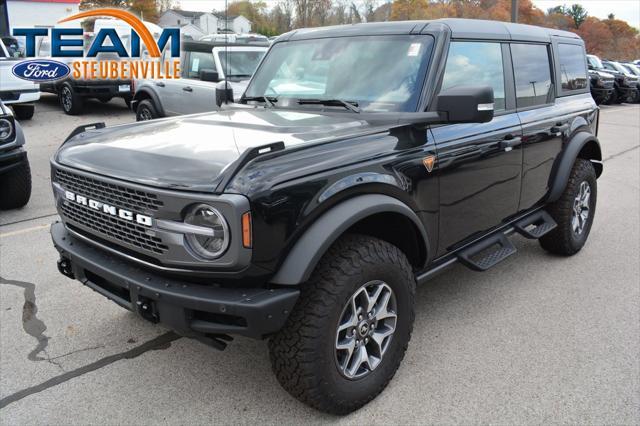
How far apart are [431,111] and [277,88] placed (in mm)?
1230

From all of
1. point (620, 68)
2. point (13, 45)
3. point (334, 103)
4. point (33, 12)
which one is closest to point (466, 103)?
point (334, 103)

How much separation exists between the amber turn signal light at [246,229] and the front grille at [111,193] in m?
0.39

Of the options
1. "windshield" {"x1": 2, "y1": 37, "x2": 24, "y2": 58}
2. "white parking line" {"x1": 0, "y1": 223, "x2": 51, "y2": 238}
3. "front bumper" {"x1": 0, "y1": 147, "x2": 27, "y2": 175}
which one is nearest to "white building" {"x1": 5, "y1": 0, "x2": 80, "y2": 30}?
"windshield" {"x1": 2, "y1": 37, "x2": 24, "y2": 58}

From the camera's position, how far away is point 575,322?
379cm

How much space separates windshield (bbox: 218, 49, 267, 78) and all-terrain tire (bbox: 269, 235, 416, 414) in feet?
23.3

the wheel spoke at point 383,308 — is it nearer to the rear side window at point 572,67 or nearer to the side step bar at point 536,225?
the side step bar at point 536,225

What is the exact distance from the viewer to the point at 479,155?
139 inches

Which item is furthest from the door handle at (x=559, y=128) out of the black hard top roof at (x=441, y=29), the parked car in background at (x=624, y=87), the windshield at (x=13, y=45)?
the parked car in background at (x=624, y=87)

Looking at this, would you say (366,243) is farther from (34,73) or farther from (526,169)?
(34,73)

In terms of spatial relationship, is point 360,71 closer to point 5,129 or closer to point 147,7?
point 5,129

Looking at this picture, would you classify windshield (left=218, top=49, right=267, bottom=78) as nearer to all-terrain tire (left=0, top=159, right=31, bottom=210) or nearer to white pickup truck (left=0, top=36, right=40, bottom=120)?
all-terrain tire (left=0, top=159, right=31, bottom=210)

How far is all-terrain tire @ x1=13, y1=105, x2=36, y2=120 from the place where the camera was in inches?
515

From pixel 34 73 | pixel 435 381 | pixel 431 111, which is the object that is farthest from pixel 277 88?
pixel 34 73

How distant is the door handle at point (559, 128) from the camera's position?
4.41 metres
